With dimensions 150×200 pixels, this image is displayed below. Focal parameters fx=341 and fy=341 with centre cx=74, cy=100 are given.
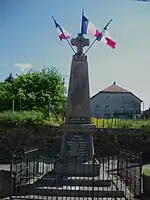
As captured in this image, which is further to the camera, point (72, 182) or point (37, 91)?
point (37, 91)

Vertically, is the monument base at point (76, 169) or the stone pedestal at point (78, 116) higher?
the stone pedestal at point (78, 116)

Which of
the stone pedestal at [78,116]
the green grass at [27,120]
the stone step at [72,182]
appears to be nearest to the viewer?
the stone step at [72,182]

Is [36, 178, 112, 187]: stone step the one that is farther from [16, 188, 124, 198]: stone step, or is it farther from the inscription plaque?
the inscription plaque

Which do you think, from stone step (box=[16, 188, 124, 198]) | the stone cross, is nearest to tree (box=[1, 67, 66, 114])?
the stone cross

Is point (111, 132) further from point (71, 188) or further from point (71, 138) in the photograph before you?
point (71, 188)

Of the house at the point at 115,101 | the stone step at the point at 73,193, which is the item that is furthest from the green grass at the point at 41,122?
the house at the point at 115,101

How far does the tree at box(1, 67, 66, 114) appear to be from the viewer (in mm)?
27266

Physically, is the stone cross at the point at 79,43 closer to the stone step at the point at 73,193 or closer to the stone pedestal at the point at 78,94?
the stone pedestal at the point at 78,94

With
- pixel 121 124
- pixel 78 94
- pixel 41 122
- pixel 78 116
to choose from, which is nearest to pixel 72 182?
pixel 78 116

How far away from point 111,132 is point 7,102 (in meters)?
12.1

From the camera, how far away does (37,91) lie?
28.6 meters

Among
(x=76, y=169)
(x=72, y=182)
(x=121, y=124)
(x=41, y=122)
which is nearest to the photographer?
(x=72, y=182)

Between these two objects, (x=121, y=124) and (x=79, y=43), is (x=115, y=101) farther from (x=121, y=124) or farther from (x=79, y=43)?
(x=79, y=43)

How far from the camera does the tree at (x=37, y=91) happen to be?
27266 mm
